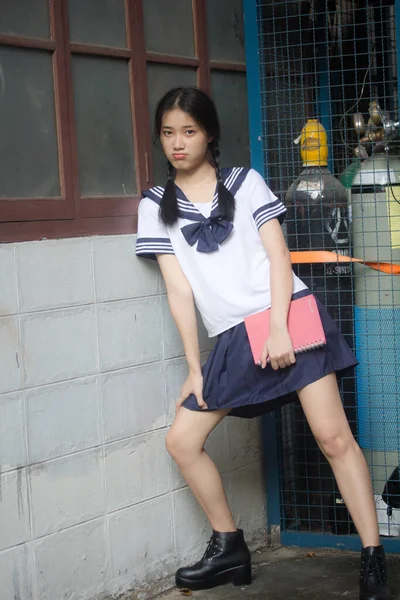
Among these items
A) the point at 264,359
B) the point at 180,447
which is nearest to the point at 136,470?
the point at 180,447

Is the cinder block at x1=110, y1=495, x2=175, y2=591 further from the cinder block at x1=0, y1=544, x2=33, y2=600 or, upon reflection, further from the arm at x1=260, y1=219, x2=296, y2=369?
the arm at x1=260, y1=219, x2=296, y2=369

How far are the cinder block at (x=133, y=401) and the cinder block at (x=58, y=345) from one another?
0.42ft

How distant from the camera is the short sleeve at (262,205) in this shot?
3184 millimetres

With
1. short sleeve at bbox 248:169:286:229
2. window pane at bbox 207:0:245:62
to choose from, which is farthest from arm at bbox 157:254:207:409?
window pane at bbox 207:0:245:62

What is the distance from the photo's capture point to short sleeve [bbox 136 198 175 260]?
10.7 feet

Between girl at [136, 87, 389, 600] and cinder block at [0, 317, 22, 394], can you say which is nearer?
cinder block at [0, 317, 22, 394]

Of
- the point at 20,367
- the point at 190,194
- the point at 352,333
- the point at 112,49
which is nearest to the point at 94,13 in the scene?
the point at 112,49

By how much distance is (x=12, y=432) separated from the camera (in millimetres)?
2934

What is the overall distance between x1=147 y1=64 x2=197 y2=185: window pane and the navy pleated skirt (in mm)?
699

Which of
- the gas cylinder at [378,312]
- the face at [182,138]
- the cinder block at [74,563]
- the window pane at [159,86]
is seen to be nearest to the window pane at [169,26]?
the window pane at [159,86]

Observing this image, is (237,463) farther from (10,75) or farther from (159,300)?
(10,75)

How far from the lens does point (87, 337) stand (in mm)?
3199

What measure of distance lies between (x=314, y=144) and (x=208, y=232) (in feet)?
2.56

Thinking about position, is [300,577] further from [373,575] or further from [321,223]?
[321,223]
